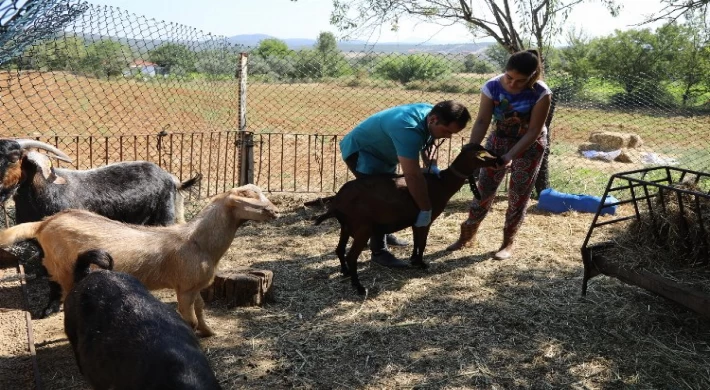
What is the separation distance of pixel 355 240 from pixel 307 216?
238 centimetres

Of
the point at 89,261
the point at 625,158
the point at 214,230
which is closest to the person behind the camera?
the point at 89,261

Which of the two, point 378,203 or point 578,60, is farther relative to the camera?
point 578,60

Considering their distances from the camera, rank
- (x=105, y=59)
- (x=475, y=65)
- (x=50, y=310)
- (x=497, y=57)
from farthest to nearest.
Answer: (x=475, y=65) → (x=497, y=57) → (x=105, y=59) → (x=50, y=310)

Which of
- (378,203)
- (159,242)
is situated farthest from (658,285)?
(159,242)

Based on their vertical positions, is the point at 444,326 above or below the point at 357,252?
below

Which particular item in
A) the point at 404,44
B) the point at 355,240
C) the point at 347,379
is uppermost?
the point at 404,44

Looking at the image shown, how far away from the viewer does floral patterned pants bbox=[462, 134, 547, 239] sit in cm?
591

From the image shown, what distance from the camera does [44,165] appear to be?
5.01 m

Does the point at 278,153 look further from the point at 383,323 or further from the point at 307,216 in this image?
the point at 383,323

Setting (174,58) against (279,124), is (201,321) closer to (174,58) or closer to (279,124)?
(174,58)

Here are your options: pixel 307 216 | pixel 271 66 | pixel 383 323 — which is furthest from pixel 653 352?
pixel 271 66

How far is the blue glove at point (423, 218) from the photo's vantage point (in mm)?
5500

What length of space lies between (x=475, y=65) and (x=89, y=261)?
7.94m

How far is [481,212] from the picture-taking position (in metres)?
6.45
